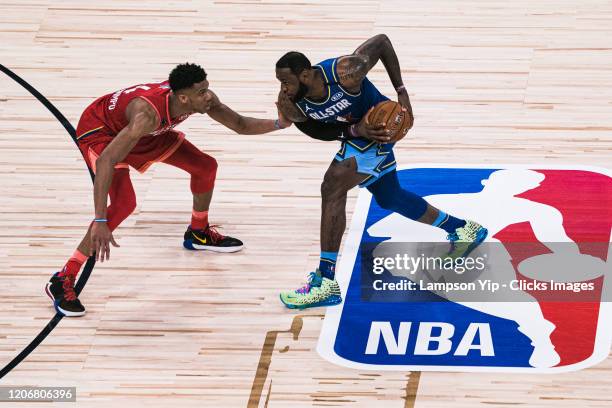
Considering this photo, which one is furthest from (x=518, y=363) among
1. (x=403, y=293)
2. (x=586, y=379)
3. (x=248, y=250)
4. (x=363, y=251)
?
(x=248, y=250)

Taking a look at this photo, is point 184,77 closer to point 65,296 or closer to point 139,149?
point 139,149

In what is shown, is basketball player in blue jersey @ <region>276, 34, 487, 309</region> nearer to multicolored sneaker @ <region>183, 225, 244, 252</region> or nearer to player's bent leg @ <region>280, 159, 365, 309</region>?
player's bent leg @ <region>280, 159, 365, 309</region>

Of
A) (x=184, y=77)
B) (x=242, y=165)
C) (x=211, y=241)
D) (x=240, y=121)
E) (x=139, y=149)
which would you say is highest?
(x=184, y=77)

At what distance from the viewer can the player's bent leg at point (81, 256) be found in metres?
7.71

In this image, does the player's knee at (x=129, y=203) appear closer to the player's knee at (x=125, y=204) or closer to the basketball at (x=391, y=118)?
the player's knee at (x=125, y=204)

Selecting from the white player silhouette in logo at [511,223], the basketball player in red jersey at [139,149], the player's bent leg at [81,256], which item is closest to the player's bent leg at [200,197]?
the basketball player in red jersey at [139,149]

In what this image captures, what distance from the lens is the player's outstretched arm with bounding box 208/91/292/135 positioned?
782 centimetres

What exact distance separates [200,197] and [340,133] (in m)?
1.20

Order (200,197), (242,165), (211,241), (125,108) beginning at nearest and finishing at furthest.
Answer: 1. (125,108)
2. (200,197)
3. (211,241)
4. (242,165)

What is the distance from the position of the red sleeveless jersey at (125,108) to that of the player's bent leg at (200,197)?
0.33 metres

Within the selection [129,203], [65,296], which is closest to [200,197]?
[129,203]

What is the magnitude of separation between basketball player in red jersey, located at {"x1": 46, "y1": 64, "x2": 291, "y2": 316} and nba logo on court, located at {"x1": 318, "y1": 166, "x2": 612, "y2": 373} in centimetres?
107

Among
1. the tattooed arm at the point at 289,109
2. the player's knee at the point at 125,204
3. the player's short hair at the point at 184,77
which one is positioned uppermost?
the player's short hair at the point at 184,77

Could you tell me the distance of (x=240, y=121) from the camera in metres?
7.97
